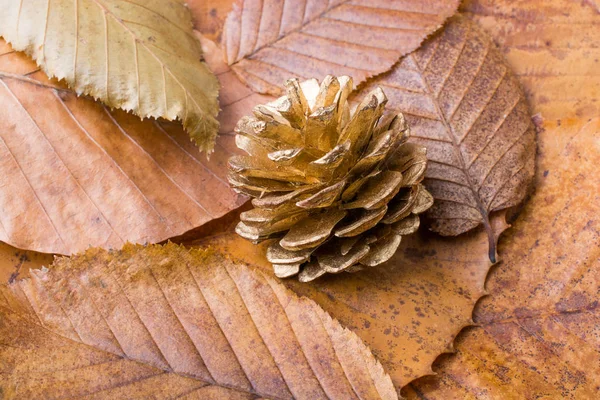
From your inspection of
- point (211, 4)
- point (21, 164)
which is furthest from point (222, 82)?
point (21, 164)

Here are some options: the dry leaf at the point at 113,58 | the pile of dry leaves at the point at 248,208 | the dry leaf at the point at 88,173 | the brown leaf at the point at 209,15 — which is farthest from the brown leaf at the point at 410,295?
the brown leaf at the point at 209,15

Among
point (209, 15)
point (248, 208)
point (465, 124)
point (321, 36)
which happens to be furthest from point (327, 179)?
point (209, 15)

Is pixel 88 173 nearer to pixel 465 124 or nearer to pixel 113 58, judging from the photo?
pixel 113 58

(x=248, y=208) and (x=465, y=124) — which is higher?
(x=465, y=124)

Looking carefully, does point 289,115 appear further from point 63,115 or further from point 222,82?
point 63,115

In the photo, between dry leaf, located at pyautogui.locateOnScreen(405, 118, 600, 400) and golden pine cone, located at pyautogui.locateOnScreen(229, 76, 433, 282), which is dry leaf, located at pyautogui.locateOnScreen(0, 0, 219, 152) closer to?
golden pine cone, located at pyautogui.locateOnScreen(229, 76, 433, 282)

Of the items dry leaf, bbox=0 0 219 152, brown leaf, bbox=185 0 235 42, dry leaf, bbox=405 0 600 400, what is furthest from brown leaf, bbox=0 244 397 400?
brown leaf, bbox=185 0 235 42
